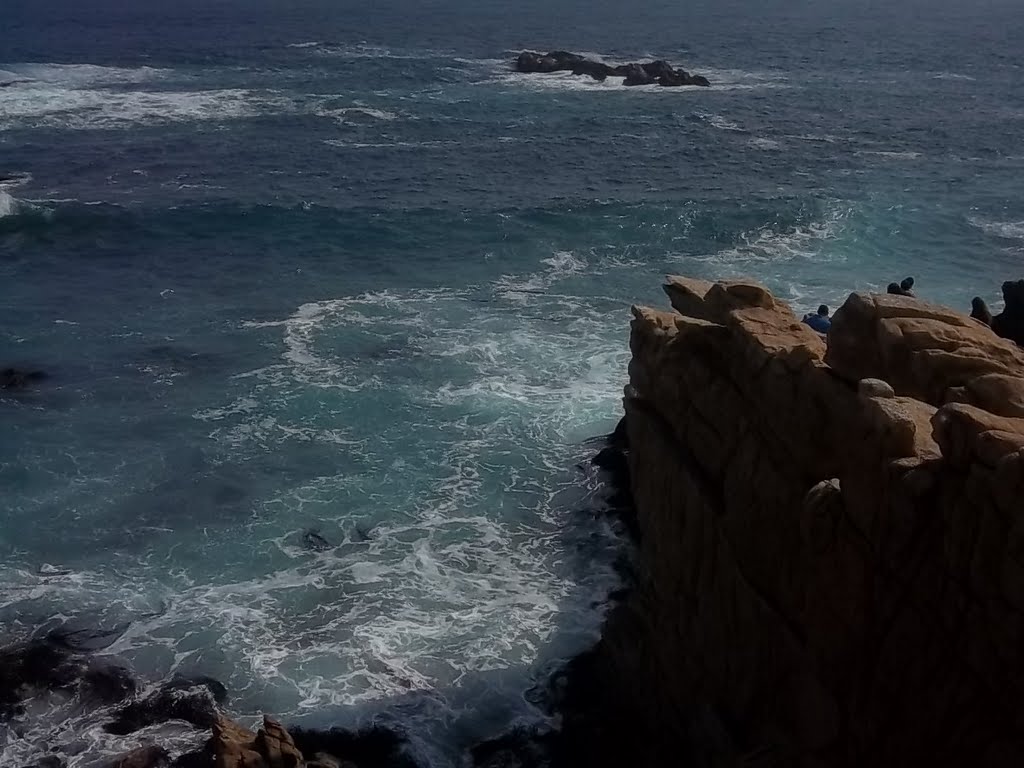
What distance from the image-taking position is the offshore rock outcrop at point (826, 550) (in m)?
13.4

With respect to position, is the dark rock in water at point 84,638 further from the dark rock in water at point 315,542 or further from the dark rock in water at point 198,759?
the dark rock in water at point 315,542

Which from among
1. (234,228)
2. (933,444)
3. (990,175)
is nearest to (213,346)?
(234,228)

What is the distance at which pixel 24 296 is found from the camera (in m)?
45.6

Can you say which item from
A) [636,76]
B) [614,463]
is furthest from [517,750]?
[636,76]

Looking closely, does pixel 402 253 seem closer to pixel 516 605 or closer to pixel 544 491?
pixel 544 491

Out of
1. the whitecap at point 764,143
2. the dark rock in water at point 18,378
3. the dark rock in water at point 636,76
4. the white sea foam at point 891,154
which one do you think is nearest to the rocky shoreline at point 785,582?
the dark rock in water at point 18,378

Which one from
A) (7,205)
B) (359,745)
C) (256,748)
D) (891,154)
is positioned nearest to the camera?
(256,748)

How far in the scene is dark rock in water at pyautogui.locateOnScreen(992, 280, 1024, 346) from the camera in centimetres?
2732

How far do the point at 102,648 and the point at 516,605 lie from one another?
995 centimetres

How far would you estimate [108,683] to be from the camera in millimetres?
24062

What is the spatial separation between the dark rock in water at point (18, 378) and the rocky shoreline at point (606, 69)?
6508cm

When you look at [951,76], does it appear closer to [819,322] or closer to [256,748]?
[819,322]

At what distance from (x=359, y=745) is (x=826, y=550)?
37.2ft

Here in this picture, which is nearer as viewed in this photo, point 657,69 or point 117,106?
point 117,106
